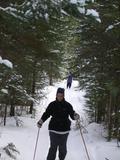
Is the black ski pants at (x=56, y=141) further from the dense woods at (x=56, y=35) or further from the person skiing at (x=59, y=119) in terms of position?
the dense woods at (x=56, y=35)

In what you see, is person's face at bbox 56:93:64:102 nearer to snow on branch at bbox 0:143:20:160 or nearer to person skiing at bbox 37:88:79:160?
person skiing at bbox 37:88:79:160

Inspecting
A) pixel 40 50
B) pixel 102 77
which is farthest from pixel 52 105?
pixel 102 77

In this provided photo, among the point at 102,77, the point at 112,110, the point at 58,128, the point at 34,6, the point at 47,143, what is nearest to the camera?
the point at 34,6

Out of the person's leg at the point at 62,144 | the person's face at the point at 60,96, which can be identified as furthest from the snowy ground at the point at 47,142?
the person's face at the point at 60,96

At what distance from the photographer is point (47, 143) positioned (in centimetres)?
1653

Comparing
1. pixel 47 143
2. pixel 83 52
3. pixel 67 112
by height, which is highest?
pixel 83 52

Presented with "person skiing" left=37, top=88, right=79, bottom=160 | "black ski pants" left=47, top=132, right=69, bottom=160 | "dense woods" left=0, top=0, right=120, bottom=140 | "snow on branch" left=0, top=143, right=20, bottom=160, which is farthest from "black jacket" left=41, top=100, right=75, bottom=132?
"snow on branch" left=0, top=143, right=20, bottom=160

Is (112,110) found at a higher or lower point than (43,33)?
lower

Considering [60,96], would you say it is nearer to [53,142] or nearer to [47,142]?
[53,142]

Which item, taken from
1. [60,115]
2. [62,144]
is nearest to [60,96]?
[60,115]

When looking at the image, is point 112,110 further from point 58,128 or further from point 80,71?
point 58,128

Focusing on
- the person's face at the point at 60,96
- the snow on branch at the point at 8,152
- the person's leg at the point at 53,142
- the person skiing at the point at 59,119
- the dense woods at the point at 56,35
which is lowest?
the snow on branch at the point at 8,152

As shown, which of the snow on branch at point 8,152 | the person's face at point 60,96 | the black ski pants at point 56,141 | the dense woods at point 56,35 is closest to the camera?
the dense woods at point 56,35

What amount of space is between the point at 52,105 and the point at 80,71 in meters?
6.88
